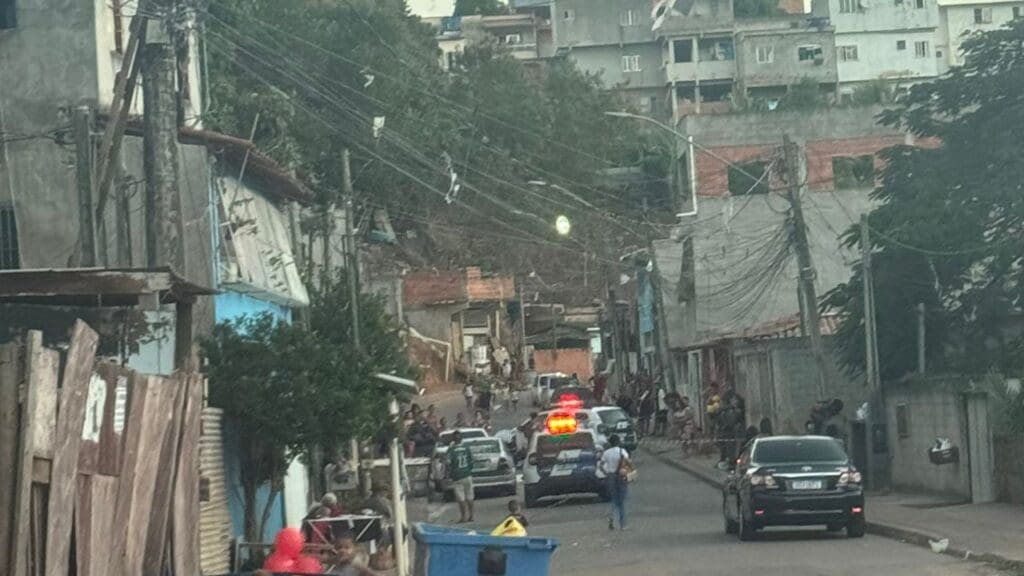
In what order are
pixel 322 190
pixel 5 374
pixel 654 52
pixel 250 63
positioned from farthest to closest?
1. pixel 654 52
2. pixel 250 63
3. pixel 322 190
4. pixel 5 374

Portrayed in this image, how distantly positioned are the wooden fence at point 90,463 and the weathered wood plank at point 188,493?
2 centimetres

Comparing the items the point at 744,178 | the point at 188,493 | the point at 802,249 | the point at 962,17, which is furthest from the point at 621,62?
the point at 188,493

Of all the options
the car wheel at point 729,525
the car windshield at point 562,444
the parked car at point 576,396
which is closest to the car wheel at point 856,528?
the car wheel at point 729,525

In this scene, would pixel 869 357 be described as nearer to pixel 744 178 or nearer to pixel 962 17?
pixel 744 178

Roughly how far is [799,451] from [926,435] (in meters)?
7.54

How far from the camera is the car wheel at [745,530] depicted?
27.2m

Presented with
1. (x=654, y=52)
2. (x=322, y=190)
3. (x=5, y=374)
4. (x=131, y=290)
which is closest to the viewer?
(x=5, y=374)

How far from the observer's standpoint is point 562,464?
38.7m

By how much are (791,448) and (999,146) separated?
13.4 m

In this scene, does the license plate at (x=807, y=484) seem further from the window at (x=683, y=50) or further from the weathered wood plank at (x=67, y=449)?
the window at (x=683, y=50)

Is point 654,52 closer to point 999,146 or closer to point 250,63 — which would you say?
point 250,63

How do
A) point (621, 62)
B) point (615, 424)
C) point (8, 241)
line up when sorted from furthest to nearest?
1. point (621, 62)
2. point (615, 424)
3. point (8, 241)

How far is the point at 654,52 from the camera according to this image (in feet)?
353

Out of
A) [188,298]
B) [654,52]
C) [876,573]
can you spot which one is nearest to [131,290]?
[188,298]
